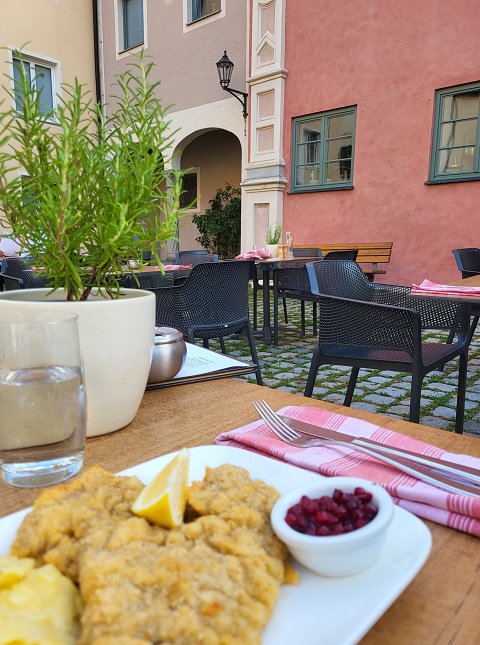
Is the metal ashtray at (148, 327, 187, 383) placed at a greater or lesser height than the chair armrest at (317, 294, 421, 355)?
greater

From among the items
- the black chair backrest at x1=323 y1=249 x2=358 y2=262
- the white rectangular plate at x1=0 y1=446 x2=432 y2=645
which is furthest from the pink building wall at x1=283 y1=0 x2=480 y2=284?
the white rectangular plate at x1=0 y1=446 x2=432 y2=645

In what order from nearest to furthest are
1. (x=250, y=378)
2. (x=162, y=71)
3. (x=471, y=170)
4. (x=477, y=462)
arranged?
(x=477, y=462) < (x=250, y=378) < (x=471, y=170) < (x=162, y=71)

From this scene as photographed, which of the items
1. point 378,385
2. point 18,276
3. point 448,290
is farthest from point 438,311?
point 18,276

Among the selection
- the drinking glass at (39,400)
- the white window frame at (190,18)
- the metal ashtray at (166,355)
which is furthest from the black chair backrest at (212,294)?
the white window frame at (190,18)

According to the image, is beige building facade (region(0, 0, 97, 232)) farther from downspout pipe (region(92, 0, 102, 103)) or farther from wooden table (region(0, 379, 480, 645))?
wooden table (region(0, 379, 480, 645))

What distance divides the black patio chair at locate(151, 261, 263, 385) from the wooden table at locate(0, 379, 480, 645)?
224 cm

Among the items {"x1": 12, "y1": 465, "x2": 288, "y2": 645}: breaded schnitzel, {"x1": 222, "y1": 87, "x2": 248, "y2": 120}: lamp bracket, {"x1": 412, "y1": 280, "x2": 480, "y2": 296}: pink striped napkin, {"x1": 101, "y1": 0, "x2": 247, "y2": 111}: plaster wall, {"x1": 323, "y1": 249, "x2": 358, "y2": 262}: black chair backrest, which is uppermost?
{"x1": 101, "y1": 0, "x2": 247, "y2": 111}: plaster wall

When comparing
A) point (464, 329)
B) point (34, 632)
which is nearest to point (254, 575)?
point (34, 632)

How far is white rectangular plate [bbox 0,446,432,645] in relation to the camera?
0.41 meters

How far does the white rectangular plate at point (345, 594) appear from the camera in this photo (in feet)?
1.35

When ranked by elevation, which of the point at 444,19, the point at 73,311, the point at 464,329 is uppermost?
the point at 444,19

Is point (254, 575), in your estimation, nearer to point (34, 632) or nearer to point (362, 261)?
point (34, 632)

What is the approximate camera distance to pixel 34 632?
1.21 feet

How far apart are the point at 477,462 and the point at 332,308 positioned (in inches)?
70.8
